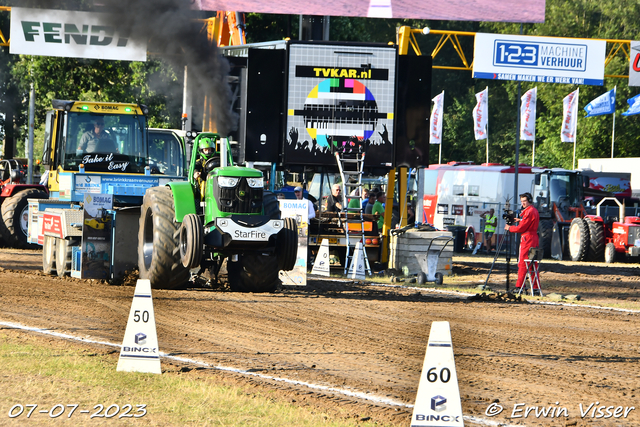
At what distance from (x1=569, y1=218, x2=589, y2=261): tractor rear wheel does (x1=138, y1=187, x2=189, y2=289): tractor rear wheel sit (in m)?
15.8

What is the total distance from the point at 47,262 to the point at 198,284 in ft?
10.4

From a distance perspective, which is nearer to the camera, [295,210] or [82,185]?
[82,185]

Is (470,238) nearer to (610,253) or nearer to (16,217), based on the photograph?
(610,253)

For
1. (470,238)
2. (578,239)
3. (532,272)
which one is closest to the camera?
(532,272)

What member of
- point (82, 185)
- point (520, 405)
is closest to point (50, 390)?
point (520, 405)

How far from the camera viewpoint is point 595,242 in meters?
25.2

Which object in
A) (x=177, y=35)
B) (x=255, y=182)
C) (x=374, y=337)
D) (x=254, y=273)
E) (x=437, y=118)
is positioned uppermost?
(x=437, y=118)

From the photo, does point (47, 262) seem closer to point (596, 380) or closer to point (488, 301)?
point (488, 301)

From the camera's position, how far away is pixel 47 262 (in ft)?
51.3

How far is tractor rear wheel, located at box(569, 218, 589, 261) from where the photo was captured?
83.1 feet

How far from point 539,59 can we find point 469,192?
1010 centimetres

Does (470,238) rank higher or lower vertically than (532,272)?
lower

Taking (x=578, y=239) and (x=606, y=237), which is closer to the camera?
(x=606, y=237)

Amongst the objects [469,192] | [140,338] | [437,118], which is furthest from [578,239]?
[140,338]
